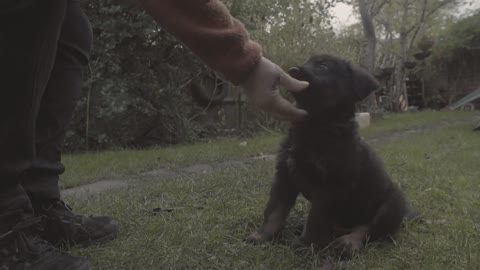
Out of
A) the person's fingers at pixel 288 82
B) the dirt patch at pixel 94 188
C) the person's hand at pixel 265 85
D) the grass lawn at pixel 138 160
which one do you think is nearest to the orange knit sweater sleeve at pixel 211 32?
the person's hand at pixel 265 85

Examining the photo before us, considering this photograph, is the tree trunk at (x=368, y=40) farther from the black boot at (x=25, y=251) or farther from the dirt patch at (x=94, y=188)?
the black boot at (x=25, y=251)

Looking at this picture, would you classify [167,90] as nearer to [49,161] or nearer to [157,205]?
[157,205]

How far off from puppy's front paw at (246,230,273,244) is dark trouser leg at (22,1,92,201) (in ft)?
3.03

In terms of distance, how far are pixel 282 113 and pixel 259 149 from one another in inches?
172

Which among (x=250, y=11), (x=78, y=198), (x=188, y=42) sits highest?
(x=250, y=11)

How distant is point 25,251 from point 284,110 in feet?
3.52

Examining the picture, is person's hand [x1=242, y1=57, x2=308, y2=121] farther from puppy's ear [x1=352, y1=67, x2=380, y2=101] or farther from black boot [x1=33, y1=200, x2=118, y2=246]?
black boot [x1=33, y1=200, x2=118, y2=246]

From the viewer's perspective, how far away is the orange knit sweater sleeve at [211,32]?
1.46 m

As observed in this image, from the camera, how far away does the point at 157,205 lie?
2947 millimetres

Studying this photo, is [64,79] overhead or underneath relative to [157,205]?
overhead

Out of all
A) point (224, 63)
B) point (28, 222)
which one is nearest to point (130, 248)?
point (28, 222)

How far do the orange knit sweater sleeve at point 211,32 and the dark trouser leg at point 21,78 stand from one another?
1.26ft

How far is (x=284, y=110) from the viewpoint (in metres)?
1.76

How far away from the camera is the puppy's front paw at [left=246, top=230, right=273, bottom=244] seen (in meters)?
2.23
